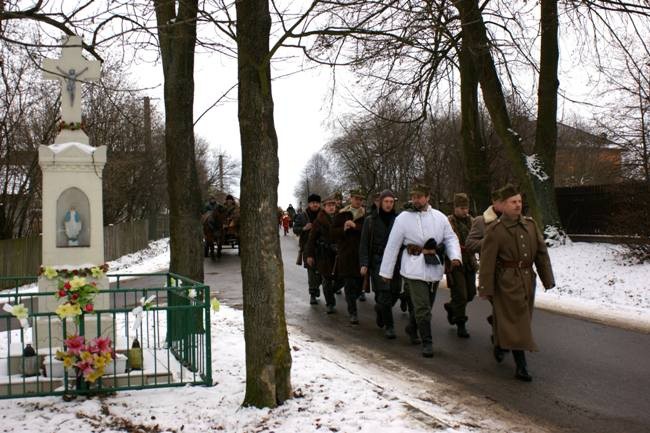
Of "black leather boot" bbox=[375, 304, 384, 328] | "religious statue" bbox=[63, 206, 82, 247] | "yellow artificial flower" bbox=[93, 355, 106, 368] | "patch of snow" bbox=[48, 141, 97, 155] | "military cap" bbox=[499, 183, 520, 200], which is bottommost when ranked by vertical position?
"black leather boot" bbox=[375, 304, 384, 328]

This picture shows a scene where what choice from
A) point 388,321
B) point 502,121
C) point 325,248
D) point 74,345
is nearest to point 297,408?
point 74,345

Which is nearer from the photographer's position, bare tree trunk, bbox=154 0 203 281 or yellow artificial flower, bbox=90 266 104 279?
yellow artificial flower, bbox=90 266 104 279

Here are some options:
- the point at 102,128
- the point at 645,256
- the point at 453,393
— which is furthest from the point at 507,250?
the point at 102,128

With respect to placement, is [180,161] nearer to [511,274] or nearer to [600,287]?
[511,274]

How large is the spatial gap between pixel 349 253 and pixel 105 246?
18.4 meters

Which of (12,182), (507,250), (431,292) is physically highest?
(12,182)

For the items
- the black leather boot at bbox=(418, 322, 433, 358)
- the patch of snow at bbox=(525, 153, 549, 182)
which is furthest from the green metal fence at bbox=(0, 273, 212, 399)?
the patch of snow at bbox=(525, 153, 549, 182)

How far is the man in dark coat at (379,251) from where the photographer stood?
8.48 meters

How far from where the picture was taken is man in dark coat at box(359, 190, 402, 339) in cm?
848

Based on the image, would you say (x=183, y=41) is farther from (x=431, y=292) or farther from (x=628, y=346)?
(x=628, y=346)

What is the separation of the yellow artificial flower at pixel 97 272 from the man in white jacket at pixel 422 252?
10.5ft

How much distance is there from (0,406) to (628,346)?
6598mm

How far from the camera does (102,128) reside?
24750 millimetres

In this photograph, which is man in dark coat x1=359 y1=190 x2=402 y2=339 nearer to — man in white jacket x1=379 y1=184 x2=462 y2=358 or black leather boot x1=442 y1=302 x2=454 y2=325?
black leather boot x1=442 y1=302 x2=454 y2=325
